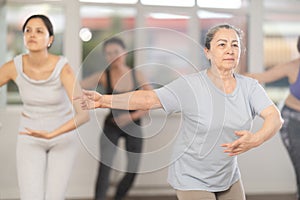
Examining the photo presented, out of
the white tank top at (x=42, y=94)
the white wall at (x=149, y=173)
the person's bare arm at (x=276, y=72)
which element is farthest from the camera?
the white wall at (x=149, y=173)

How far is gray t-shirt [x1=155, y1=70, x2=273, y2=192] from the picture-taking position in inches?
87.4

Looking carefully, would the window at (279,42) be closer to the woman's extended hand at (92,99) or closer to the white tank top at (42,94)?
the white tank top at (42,94)

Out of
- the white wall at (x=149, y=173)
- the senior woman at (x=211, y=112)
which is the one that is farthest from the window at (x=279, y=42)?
the senior woman at (x=211, y=112)

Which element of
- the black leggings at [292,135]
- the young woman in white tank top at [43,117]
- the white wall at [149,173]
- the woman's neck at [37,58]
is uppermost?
the woman's neck at [37,58]

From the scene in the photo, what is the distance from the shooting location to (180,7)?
5035mm

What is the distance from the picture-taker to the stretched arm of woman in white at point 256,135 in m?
2.08

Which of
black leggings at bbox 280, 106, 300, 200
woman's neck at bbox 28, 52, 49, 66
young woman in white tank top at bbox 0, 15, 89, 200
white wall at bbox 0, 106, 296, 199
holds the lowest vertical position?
white wall at bbox 0, 106, 296, 199

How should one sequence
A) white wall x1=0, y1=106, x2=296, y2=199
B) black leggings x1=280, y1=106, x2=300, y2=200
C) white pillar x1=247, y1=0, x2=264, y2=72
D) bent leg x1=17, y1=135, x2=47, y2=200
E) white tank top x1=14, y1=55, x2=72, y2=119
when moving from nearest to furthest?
bent leg x1=17, y1=135, x2=47, y2=200 → white tank top x1=14, y1=55, x2=72, y2=119 → black leggings x1=280, y1=106, x2=300, y2=200 → white wall x1=0, y1=106, x2=296, y2=199 → white pillar x1=247, y1=0, x2=264, y2=72

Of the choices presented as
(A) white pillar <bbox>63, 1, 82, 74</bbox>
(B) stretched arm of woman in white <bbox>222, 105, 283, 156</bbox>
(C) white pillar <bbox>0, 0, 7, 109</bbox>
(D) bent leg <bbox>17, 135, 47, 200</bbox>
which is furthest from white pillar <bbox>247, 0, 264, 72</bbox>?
(B) stretched arm of woman in white <bbox>222, 105, 283, 156</bbox>

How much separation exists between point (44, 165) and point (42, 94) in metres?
0.34

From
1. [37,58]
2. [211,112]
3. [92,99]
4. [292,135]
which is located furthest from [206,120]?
[292,135]

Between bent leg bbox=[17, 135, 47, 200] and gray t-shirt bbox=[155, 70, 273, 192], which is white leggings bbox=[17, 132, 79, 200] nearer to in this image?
bent leg bbox=[17, 135, 47, 200]

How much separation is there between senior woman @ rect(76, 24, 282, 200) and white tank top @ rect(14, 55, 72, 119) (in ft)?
2.09

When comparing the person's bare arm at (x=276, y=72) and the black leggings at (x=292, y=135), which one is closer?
the person's bare arm at (x=276, y=72)
